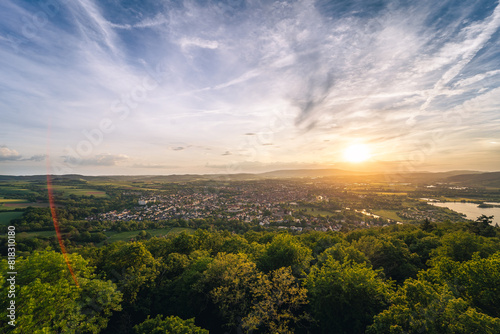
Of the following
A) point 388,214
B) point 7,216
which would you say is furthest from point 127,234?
point 388,214

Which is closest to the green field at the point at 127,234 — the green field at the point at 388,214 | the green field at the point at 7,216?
the green field at the point at 7,216

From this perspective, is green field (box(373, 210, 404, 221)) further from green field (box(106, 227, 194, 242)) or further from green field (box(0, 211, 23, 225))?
green field (box(0, 211, 23, 225))

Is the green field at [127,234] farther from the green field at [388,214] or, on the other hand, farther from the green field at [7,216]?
the green field at [388,214]

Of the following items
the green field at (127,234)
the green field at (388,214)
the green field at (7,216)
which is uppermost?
the green field at (7,216)

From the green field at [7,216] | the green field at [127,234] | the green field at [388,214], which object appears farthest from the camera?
the green field at [388,214]

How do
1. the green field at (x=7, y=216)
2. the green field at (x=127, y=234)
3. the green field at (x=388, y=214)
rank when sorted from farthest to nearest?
the green field at (x=388, y=214), the green field at (x=127, y=234), the green field at (x=7, y=216)

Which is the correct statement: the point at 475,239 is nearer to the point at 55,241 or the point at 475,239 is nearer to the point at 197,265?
the point at 197,265

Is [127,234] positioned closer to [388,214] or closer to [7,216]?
[7,216]

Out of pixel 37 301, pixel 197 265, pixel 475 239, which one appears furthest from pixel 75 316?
pixel 475 239
